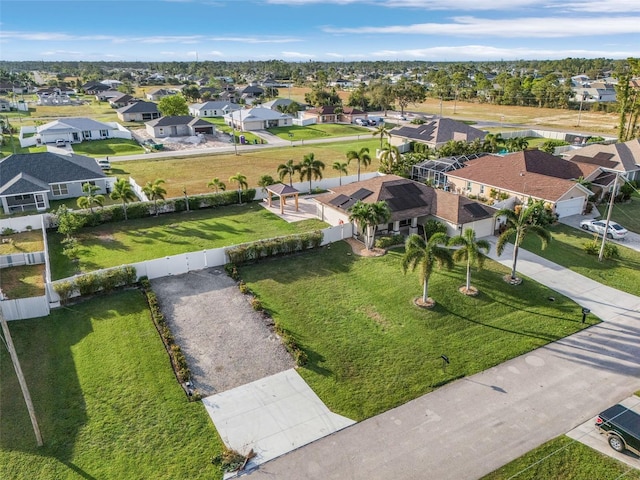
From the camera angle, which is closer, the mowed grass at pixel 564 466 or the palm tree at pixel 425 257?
the mowed grass at pixel 564 466

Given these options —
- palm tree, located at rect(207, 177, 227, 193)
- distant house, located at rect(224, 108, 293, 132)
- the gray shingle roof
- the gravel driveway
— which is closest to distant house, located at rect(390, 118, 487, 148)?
distant house, located at rect(224, 108, 293, 132)

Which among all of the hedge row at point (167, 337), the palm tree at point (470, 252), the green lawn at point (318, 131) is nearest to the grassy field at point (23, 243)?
the hedge row at point (167, 337)

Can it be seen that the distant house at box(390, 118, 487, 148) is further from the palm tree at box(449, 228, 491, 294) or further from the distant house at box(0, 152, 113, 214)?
the distant house at box(0, 152, 113, 214)

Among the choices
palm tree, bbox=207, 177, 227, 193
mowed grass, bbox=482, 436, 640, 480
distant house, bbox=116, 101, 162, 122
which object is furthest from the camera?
distant house, bbox=116, 101, 162, 122

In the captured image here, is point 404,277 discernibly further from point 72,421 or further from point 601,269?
point 72,421

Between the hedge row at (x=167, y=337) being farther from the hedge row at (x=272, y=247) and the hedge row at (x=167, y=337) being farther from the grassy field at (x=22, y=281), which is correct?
the grassy field at (x=22, y=281)

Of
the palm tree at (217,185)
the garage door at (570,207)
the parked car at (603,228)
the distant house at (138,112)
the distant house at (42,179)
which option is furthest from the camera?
the distant house at (138,112)

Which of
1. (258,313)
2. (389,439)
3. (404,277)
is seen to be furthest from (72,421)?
(404,277)
